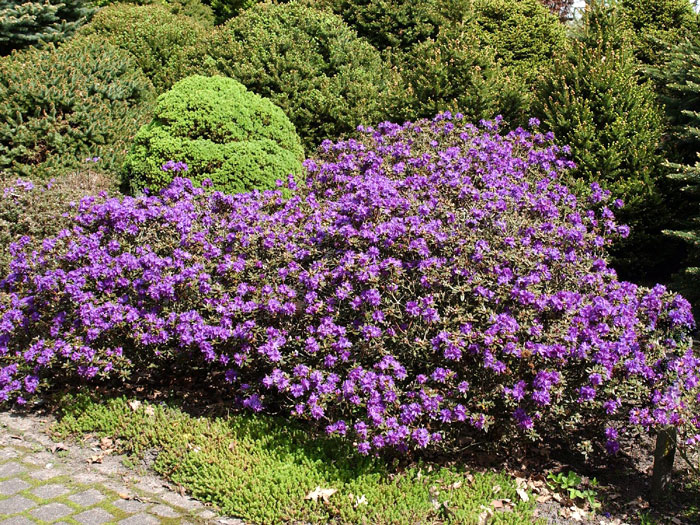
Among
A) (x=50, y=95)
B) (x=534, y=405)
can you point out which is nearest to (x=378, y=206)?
(x=534, y=405)

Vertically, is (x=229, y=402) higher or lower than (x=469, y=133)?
lower

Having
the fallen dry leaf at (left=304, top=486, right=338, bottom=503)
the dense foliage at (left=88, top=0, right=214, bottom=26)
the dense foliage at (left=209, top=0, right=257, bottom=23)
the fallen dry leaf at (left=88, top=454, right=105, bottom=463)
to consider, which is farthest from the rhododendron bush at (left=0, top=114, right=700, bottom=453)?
the dense foliage at (left=209, top=0, right=257, bottom=23)

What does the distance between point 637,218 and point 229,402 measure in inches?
174

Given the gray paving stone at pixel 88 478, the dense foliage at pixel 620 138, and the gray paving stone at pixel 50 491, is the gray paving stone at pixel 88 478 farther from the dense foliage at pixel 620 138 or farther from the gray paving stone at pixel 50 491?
the dense foliage at pixel 620 138

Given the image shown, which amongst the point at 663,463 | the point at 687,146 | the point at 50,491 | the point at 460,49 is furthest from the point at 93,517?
the point at 687,146

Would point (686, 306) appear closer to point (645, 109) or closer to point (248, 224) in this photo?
point (248, 224)

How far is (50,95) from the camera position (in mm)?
7465

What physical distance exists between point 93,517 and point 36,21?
34.7 feet

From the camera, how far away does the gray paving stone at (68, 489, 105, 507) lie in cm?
350

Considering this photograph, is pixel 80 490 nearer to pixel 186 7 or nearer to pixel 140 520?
pixel 140 520

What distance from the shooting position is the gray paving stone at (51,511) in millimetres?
3363

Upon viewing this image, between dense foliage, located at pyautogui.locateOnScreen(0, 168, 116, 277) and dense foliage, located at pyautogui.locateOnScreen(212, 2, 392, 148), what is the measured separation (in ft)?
8.87

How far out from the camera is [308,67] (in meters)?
8.08

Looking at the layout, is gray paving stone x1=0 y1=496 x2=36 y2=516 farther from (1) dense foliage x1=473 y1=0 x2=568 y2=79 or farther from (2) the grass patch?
(1) dense foliage x1=473 y1=0 x2=568 y2=79
